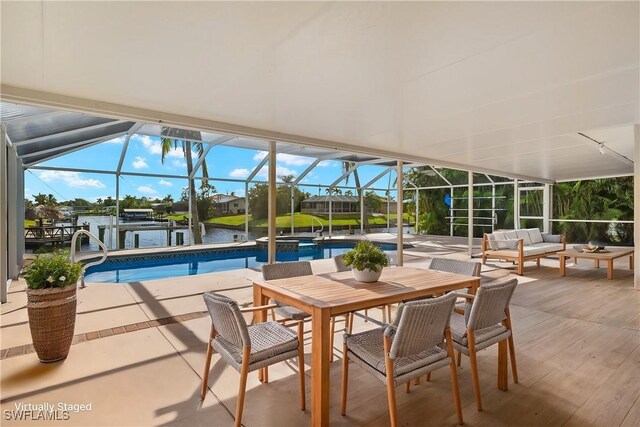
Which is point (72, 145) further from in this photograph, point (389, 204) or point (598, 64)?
point (389, 204)

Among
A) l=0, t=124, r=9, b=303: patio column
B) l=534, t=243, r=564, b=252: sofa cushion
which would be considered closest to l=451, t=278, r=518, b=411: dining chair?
l=0, t=124, r=9, b=303: patio column

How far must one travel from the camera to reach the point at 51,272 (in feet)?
9.00

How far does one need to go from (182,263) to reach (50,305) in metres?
6.33

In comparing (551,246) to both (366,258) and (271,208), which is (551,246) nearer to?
(271,208)

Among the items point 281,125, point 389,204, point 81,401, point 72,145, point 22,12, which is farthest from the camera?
point 389,204

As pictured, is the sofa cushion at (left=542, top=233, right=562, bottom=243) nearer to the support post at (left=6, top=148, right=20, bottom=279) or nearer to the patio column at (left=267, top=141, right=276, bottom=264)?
the patio column at (left=267, top=141, right=276, bottom=264)

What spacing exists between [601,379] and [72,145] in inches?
391

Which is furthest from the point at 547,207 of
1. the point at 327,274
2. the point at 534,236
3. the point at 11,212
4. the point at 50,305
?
the point at 11,212

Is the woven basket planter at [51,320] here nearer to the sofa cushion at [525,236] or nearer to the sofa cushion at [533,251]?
the sofa cushion at [533,251]

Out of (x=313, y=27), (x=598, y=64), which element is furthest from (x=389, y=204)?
(x=313, y=27)

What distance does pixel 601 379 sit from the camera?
2.54 meters

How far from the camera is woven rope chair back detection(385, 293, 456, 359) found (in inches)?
70.9

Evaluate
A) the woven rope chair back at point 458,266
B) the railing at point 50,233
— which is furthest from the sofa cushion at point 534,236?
the railing at point 50,233

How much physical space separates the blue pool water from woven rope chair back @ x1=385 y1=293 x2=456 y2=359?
6703mm
